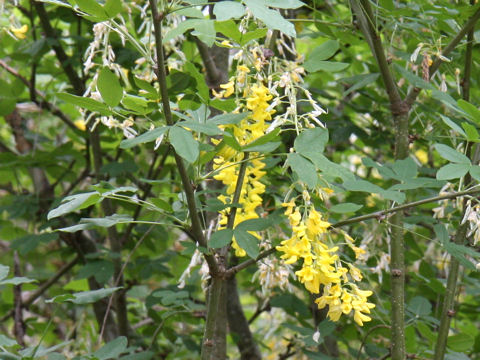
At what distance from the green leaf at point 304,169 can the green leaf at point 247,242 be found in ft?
0.68

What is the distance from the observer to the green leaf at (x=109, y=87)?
1206mm

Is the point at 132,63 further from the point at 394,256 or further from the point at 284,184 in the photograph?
the point at 394,256

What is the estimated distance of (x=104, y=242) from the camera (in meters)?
3.01

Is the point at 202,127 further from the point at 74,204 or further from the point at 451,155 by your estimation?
the point at 451,155

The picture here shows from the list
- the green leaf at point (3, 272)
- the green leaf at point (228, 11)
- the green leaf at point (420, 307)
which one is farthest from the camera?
the green leaf at point (420, 307)

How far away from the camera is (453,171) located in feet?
4.10

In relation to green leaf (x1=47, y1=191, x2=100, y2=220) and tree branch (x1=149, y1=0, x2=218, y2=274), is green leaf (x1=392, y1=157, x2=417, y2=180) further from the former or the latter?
green leaf (x1=47, y1=191, x2=100, y2=220)

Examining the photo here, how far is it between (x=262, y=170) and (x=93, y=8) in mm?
624

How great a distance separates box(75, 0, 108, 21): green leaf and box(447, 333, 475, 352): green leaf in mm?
1278

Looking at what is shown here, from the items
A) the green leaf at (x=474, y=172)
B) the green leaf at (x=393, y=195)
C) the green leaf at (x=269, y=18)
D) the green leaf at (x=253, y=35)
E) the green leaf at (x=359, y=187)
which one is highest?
the green leaf at (x=269, y=18)

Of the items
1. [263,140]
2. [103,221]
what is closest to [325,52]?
[263,140]

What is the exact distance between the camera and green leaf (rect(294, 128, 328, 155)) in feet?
3.92

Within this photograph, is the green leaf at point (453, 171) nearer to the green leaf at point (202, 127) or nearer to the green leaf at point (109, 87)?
the green leaf at point (202, 127)

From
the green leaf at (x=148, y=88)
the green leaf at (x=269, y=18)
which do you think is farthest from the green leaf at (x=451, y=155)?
the green leaf at (x=148, y=88)
